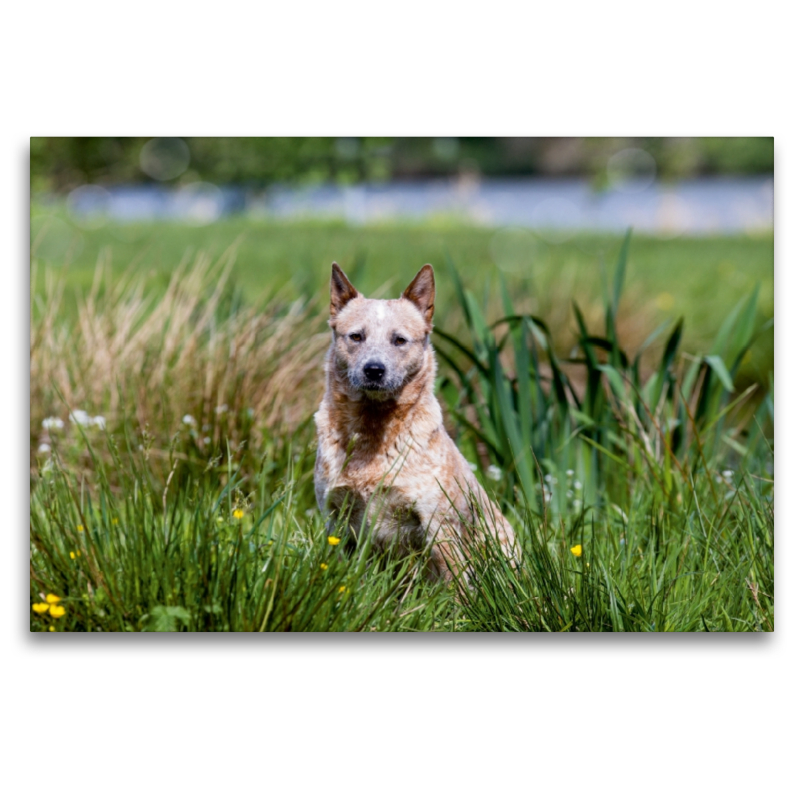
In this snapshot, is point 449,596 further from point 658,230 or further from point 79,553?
point 658,230

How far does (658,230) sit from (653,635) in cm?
178

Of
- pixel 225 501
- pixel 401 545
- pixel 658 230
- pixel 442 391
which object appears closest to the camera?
pixel 401 545

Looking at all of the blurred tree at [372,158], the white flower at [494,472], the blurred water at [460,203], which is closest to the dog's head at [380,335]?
the white flower at [494,472]

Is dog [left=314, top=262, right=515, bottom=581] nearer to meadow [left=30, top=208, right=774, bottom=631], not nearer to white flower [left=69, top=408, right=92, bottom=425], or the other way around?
meadow [left=30, top=208, right=774, bottom=631]

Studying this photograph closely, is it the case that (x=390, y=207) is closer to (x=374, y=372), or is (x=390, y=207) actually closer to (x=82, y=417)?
(x=374, y=372)

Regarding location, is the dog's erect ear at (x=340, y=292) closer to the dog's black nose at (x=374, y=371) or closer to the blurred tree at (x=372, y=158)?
the dog's black nose at (x=374, y=371)

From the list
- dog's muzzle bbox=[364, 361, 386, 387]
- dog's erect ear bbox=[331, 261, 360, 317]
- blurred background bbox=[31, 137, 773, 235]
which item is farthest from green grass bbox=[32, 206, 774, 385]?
dog's muzzle bbox=[364, 361, 386, 387]

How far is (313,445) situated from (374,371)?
294 millimetres

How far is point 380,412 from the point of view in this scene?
2.87 metres

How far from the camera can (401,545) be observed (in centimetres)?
286

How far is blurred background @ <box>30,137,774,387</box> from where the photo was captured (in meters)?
3.48

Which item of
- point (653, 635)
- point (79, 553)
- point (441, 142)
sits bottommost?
point (653, 635)
